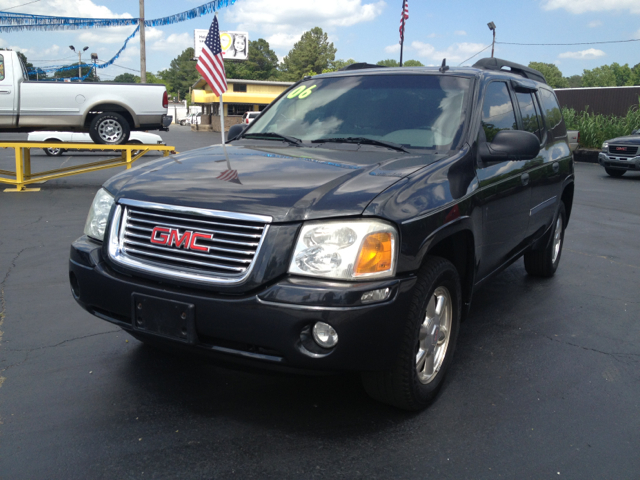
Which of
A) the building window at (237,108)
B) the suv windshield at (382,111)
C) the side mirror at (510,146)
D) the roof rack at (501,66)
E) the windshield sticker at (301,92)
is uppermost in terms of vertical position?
the building window at (237,108)

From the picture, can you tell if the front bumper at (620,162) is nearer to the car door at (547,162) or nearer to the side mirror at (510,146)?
the car door at (547,162)

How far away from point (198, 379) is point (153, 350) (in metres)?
0.53

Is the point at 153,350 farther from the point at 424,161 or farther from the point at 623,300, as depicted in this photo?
the point at 623,300

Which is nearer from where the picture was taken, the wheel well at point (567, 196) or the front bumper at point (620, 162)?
the wheel well at point (567, 196)

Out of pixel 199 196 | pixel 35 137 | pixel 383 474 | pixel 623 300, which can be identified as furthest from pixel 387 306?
pixel 35 137

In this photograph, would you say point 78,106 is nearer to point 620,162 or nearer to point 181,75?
point 620,162

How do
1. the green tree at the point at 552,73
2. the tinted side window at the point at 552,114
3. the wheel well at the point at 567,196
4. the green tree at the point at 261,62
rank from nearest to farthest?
the tinted side window at the point at 552,114, the wheel well at the point at 567,196, the green tree at the point at 261,62, the green tree at the point at 552,73

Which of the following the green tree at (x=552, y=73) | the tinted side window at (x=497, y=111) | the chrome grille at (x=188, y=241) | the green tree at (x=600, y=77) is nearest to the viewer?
the chrome grille at (x=188, y=241)

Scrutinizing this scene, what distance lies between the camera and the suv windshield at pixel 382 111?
363 cm

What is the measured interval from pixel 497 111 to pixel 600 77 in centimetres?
14116

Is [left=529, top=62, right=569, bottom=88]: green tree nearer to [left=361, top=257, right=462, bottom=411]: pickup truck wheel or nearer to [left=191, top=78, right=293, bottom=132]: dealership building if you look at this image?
[left=191, top=78, right=293, bottom=132]: dealership building

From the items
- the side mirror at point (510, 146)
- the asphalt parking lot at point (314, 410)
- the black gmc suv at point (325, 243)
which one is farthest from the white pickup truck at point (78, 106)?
the side mirror at point (510, 146)

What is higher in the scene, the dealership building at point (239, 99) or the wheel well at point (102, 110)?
the dealership building at point (239, 99)

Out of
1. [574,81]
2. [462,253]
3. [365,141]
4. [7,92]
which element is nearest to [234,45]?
[7,92]
